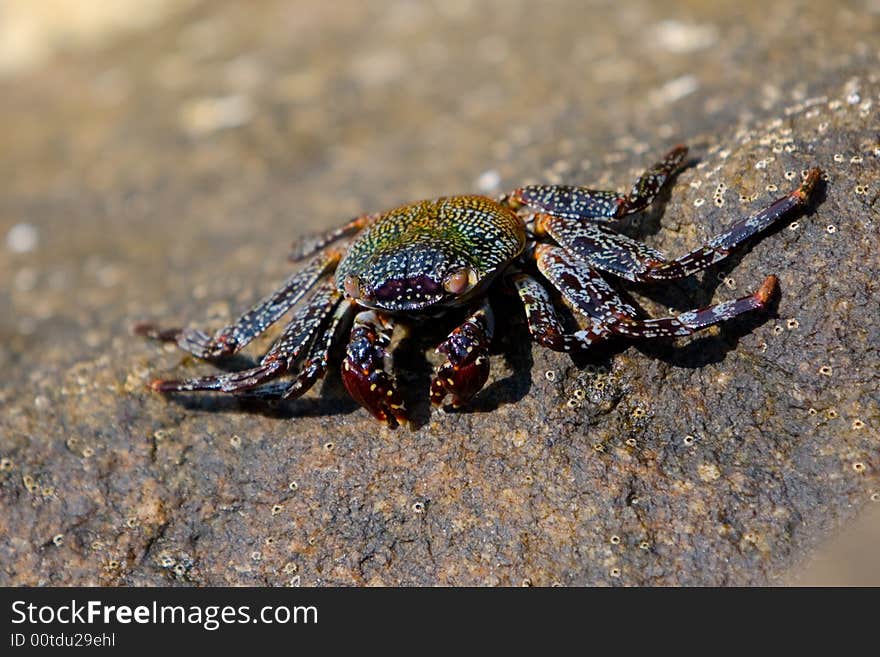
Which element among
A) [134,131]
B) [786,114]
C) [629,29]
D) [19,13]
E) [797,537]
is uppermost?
[19,13]

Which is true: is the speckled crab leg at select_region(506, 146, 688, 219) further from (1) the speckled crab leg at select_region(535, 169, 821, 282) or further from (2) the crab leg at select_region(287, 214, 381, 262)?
(2) the crab leg at select_region(287, 214, 381, 262)

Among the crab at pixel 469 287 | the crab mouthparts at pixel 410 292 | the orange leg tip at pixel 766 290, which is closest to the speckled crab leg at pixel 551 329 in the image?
the crab at pixel 469 287

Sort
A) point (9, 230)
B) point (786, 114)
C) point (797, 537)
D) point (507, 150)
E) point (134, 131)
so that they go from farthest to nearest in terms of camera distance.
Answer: point (134, 131), point (9, 230), point (507, 150), point (786, 114), point (797, 537)

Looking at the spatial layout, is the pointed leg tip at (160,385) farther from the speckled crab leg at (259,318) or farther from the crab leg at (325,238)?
the crab leg at (325,238)

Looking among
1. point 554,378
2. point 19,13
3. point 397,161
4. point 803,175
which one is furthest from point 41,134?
point 803,175

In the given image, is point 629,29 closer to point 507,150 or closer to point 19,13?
point 507,150

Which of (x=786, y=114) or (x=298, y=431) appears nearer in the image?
(x=298, y=431)

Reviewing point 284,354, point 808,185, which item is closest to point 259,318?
point 284,354
